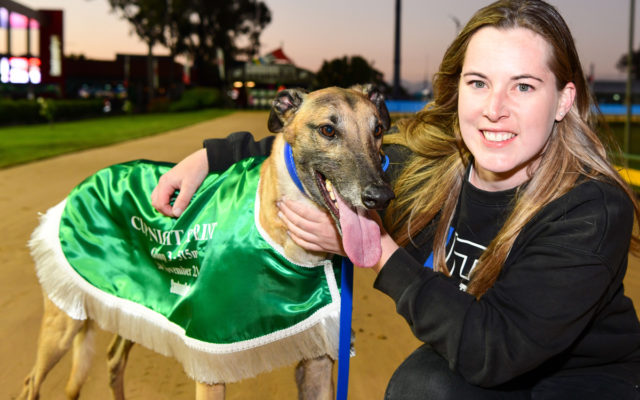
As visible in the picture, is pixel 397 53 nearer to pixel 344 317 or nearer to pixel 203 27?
pixel 344 317

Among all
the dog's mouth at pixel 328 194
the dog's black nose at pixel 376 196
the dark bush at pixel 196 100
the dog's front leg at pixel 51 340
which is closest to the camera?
the dog's black nose at pixel 376 196

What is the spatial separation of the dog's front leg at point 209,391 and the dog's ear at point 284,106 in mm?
1024

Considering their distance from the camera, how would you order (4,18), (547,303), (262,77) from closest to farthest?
(547,303)
(4,18)
(262,77)

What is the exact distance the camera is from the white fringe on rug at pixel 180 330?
2201 millimetres

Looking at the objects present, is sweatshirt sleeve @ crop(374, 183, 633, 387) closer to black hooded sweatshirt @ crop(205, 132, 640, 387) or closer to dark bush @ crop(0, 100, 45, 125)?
black hooded sweatshirt @ crop(205, 132, 640, 387)

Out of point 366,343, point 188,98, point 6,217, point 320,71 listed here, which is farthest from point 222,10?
point 366,343

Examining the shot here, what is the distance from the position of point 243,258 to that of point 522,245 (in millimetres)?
996

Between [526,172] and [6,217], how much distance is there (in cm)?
607

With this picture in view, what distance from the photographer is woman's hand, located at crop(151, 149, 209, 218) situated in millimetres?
2453

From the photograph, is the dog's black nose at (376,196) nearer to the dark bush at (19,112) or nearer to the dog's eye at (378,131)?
the dog's eye at (378,131)

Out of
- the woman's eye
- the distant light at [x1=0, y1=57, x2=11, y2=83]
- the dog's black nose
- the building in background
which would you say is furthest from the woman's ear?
the building in background

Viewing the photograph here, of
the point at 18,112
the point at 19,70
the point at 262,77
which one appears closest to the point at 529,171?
the point at 18,112

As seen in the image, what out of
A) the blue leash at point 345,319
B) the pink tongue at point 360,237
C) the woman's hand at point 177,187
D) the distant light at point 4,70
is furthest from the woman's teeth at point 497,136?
the distant light at point 4,70

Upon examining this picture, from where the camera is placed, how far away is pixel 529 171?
1950mm
